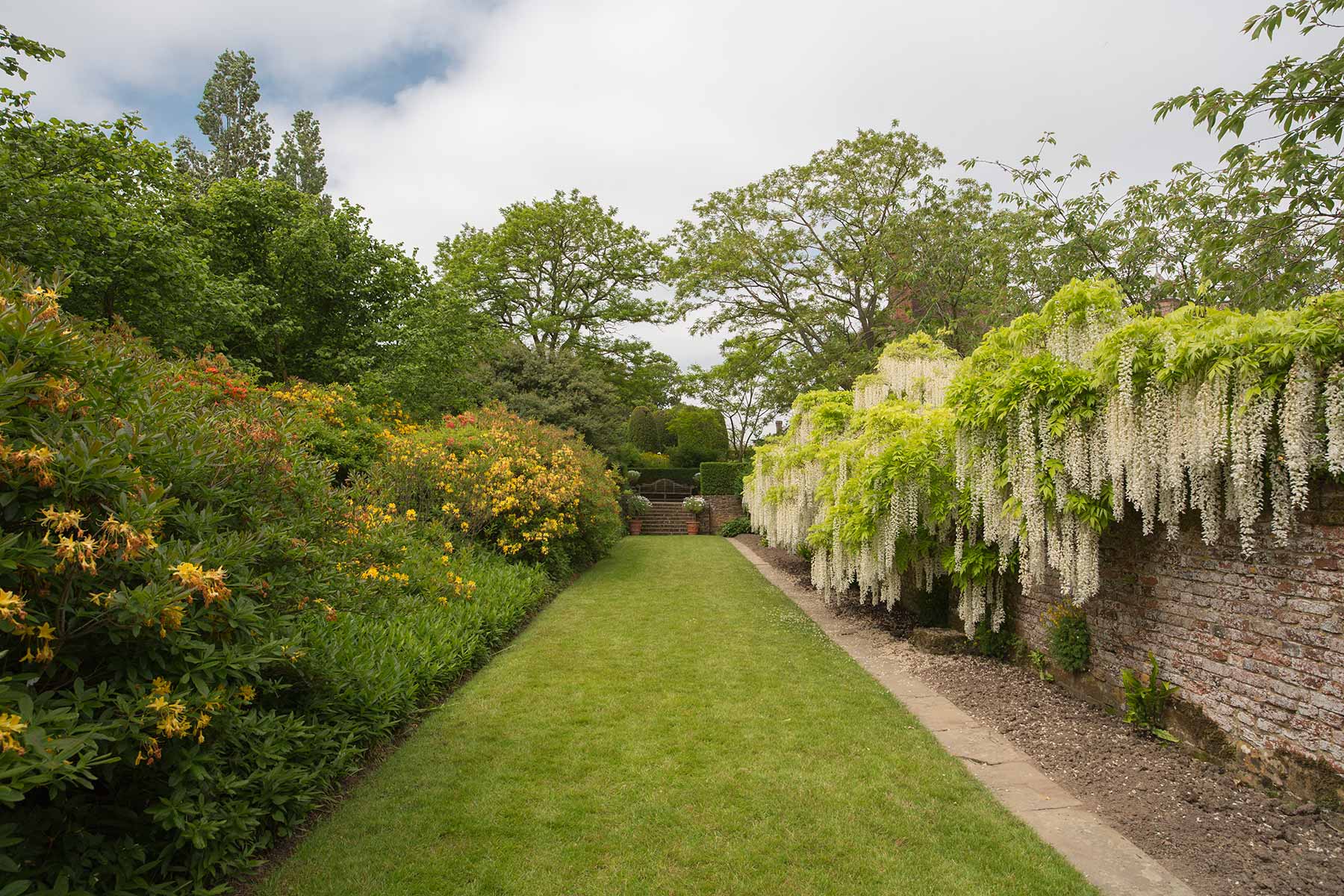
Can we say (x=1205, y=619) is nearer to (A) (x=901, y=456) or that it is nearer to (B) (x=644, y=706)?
(A) (x=901, y=456)

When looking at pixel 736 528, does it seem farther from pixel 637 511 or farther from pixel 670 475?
pixel 670 475

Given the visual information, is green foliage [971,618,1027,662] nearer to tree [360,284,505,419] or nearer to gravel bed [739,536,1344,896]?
gravel bed [739,536,1344,896]

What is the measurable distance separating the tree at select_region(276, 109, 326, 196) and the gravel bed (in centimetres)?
2555

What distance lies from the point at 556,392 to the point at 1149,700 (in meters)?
17.8

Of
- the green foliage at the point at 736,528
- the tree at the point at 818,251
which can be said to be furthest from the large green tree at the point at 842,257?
the green foliage at the point at 736,528

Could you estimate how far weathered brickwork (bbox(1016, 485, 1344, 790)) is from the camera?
3328 millimetres

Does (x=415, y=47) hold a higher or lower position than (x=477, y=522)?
higher

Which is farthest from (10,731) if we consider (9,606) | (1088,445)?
(1088,445)

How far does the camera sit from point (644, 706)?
18.0ft

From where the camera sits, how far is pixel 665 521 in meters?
23.0

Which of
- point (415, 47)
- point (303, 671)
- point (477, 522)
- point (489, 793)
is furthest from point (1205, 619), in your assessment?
point (415, 47)

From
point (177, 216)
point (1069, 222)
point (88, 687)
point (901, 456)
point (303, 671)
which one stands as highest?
point (177, 216)

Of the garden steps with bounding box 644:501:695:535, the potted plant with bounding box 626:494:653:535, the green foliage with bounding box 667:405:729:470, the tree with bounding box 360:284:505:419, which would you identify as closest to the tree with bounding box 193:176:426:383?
the tree with bounding box 360:284:505:419

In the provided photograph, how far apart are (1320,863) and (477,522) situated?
9.67 m
